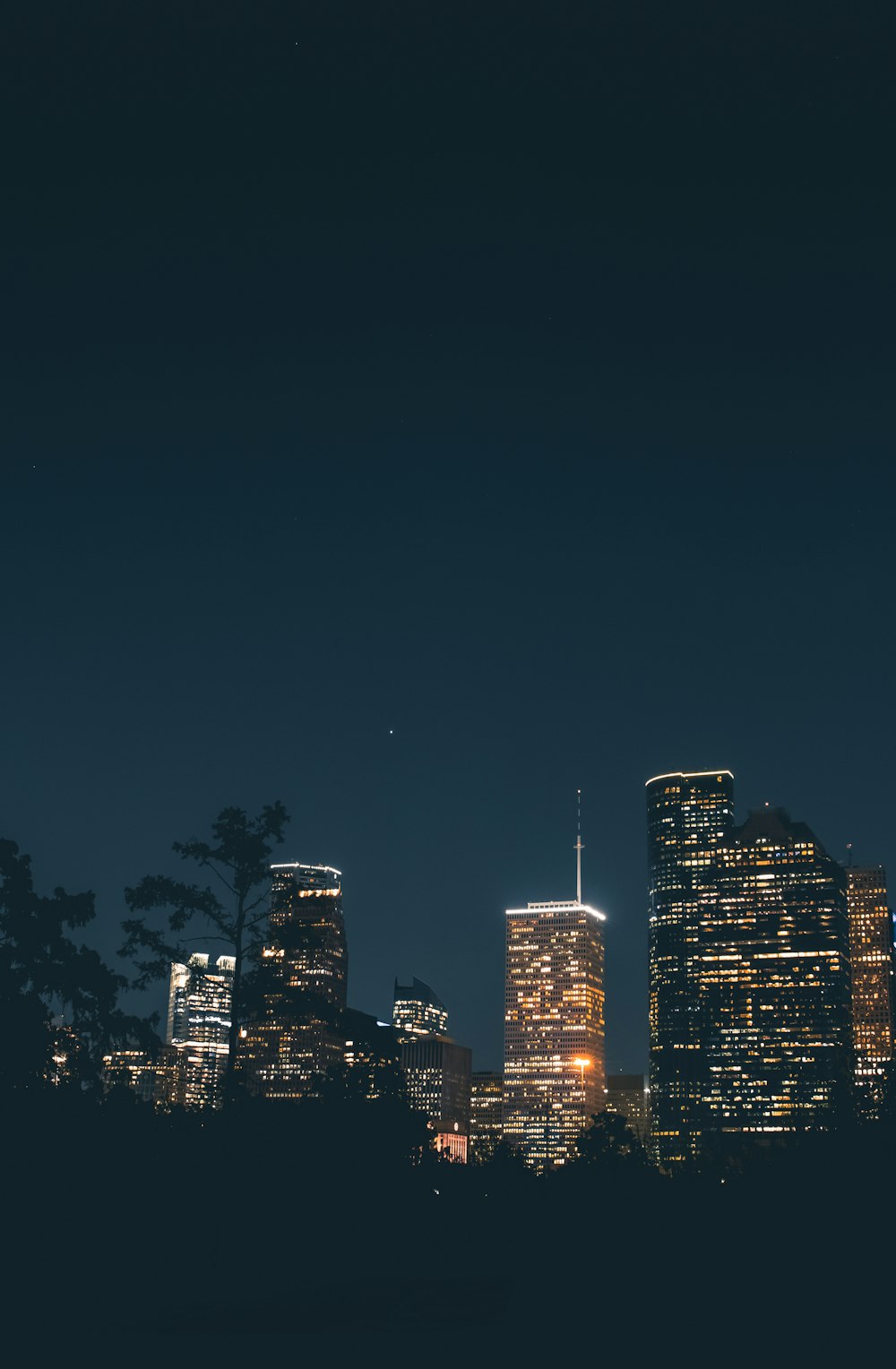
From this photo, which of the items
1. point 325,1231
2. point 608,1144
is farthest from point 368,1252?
point 608,1144

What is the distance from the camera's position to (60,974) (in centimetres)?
4294

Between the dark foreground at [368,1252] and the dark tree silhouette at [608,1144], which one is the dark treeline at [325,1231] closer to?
the dark foreground at [368,1252]

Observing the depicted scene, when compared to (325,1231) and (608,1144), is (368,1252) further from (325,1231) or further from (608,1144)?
(608,1144)

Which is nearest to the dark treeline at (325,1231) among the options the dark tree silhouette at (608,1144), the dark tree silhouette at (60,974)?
the dark tree silhouette at (60,974)

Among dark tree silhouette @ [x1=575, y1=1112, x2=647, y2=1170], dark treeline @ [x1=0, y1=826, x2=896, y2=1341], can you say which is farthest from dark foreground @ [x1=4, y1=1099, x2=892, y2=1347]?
dark tree silhouette @ [x1=575, y1=1112, x2=647, y2=1170]

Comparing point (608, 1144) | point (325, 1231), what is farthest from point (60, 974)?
point (608, 1144)

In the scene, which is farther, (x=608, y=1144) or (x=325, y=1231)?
(x=608, y=1144)

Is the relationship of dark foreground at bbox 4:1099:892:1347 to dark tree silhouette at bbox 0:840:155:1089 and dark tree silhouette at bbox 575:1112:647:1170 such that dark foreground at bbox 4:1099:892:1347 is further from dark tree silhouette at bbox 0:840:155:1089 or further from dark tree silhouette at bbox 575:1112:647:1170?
dark tree silhouette at bbox 575:1112:647:1170

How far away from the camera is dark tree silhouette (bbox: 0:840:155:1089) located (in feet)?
138

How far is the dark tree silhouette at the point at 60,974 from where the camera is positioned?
4200 centimetres

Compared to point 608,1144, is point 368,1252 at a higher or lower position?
higher

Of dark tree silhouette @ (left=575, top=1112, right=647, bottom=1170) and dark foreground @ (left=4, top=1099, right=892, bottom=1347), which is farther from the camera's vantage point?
dark tree silhouette @ (left=575, top=1112, right=647, bottom=1170)

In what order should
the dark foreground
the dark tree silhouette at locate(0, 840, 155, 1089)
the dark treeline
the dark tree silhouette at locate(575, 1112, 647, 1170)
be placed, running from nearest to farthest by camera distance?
the dark foreground, the dark treeline, the dark tree silhouette at locate(0, 840, 155, 1089), the dark tree silhouette at locate(575, 1112, 647, 1170)

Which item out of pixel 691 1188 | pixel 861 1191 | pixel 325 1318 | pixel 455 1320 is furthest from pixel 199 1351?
pixel 691 1188
